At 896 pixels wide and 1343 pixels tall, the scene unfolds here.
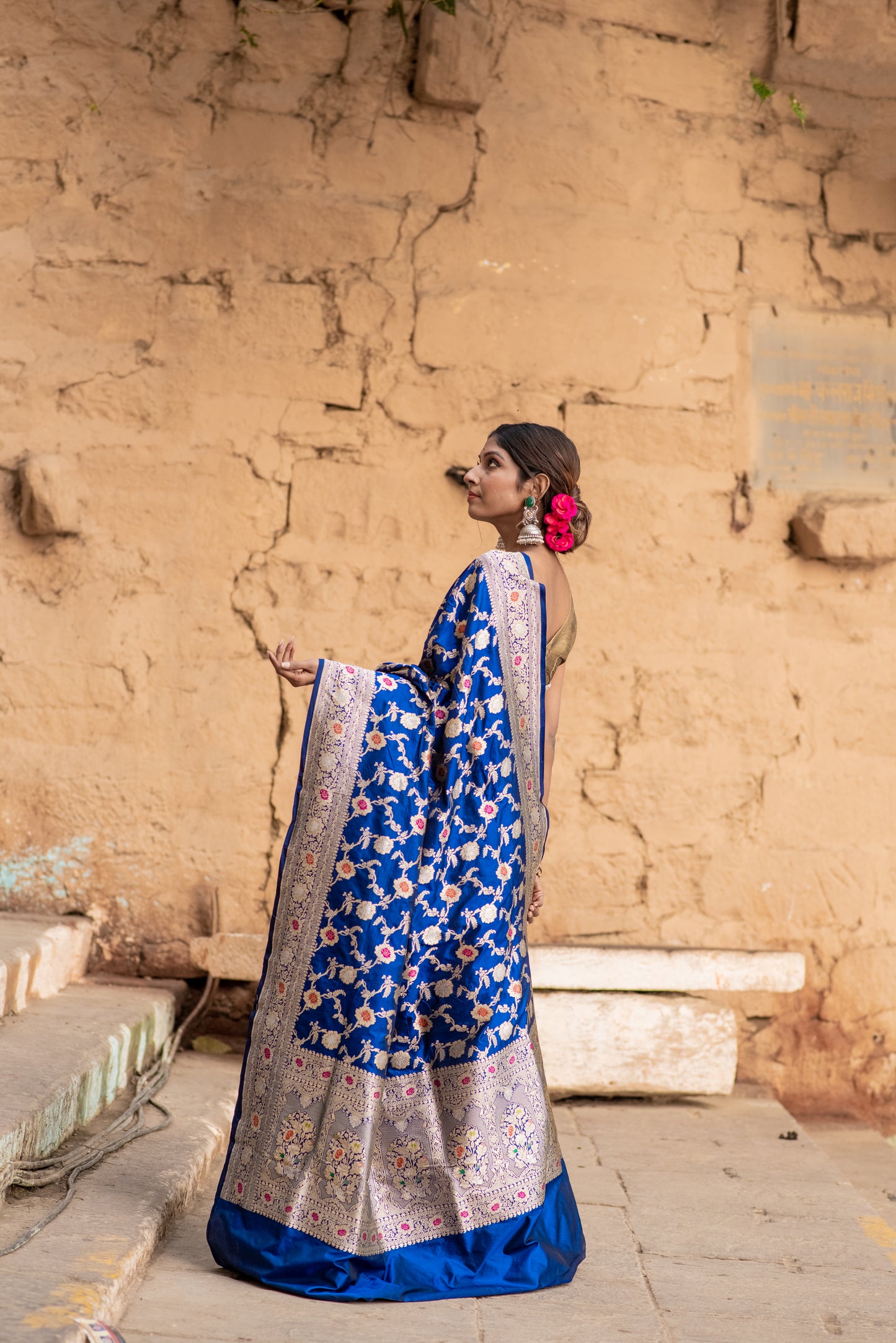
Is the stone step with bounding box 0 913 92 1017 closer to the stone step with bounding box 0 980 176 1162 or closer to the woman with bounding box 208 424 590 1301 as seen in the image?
the stone step with bounding box 0 980 176 1162

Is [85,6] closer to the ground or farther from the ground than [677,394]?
farther from the ground

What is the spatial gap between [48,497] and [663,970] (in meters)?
2.41

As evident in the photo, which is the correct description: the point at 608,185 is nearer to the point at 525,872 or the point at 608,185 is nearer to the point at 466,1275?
A: the point at 525,872

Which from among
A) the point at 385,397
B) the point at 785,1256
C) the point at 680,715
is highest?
the point at 385,397

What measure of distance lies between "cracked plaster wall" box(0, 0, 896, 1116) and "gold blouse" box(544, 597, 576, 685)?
131 centimetres

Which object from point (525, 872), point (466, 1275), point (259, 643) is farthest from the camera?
point (259, 643)

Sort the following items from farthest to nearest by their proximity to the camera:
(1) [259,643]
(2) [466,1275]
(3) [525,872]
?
(1) [259,643], (3) [525,872], (2) [466,1275]

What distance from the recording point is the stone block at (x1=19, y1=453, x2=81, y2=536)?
12.4 feet

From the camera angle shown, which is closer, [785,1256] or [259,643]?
[785,1256]

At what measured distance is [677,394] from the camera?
4.12 meters

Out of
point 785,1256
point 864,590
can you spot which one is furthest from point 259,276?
point 785,1256

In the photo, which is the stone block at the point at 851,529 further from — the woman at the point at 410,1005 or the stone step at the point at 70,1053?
the stone step at the point at 70,1053

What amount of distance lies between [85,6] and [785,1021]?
13.1 feet

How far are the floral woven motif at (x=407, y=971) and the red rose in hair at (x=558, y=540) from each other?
0.68 ft
